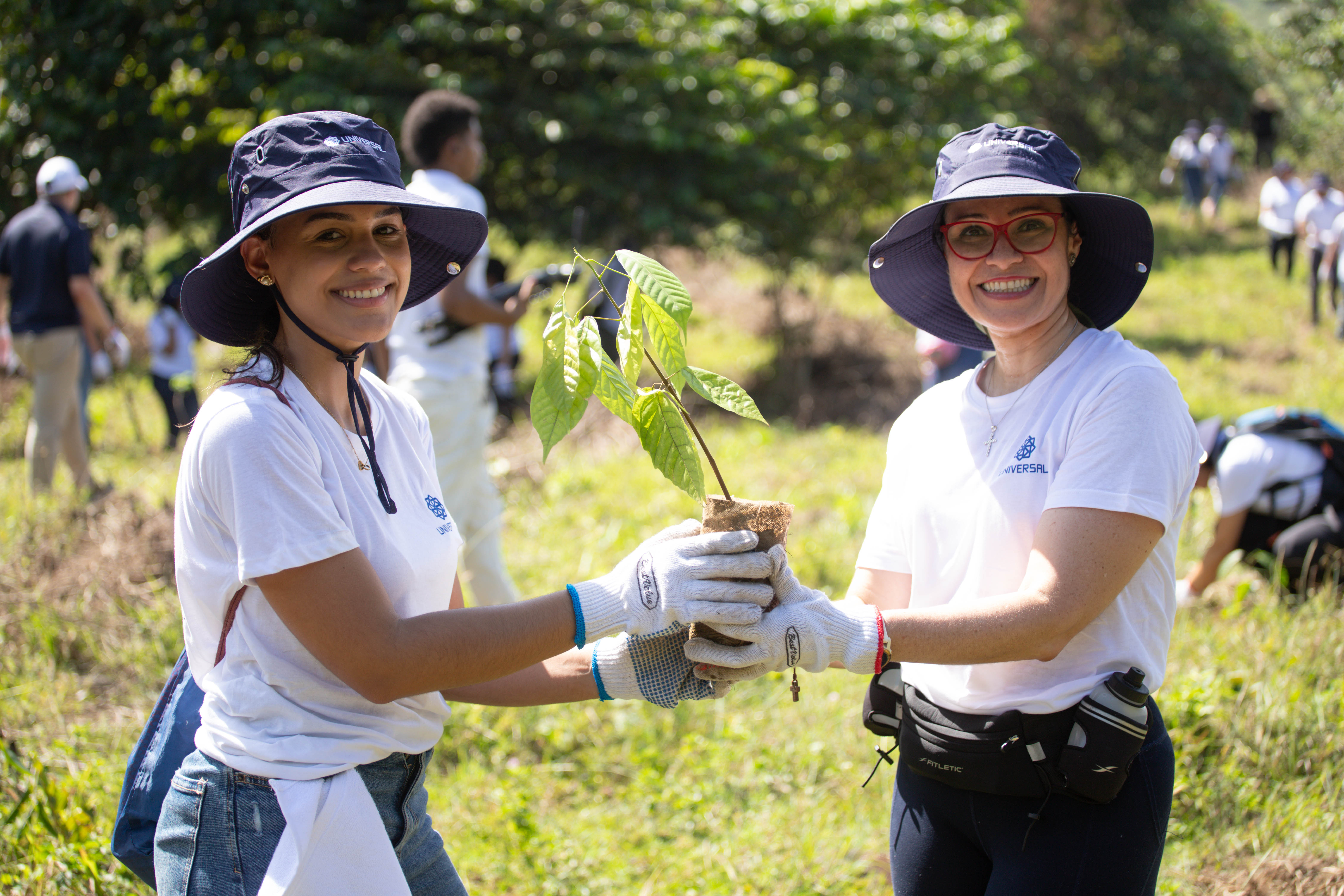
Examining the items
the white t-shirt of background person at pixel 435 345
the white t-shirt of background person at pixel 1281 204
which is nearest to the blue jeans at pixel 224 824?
the white t-shirt of background person at pixel 435 345

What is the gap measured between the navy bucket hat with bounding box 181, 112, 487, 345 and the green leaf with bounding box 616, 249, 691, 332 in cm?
37

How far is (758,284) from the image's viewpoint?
14125mm

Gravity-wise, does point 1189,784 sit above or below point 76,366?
below

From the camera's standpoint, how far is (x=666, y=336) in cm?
182

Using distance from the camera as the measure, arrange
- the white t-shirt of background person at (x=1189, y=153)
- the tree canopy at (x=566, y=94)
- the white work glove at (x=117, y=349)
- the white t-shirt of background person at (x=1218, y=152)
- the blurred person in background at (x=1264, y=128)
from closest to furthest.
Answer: the white work glove at (x=117, y=349)
the tree canopy at (x=566, y=94)
the white t-shirt of background person at (x=1218, y=152)
the white t-shirt of background person at (x=1189, y=153)
the blurred person in background at (x=1264, y=128)

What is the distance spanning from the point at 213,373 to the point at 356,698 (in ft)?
2.45

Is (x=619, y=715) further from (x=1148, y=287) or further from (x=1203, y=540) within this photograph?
(x=1148, y=287)

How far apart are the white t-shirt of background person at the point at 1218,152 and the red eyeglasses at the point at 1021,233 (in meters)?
18.3

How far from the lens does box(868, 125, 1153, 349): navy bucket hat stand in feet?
6.07

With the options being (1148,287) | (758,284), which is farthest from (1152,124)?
(758,284)

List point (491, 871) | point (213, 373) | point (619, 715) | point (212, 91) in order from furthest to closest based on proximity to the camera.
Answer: point (212, 91), point (619, 715), point (491, 871), point (213, 373)

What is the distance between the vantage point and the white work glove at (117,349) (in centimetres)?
688

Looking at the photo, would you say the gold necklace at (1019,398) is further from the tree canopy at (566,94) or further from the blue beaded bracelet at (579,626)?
the tree canopy at (566,94)

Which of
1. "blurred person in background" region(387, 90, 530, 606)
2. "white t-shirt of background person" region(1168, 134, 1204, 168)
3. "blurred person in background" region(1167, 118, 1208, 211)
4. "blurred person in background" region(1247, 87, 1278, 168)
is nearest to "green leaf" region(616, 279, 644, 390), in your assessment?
"blurred person in background" region(387, 90, 530, 606)
